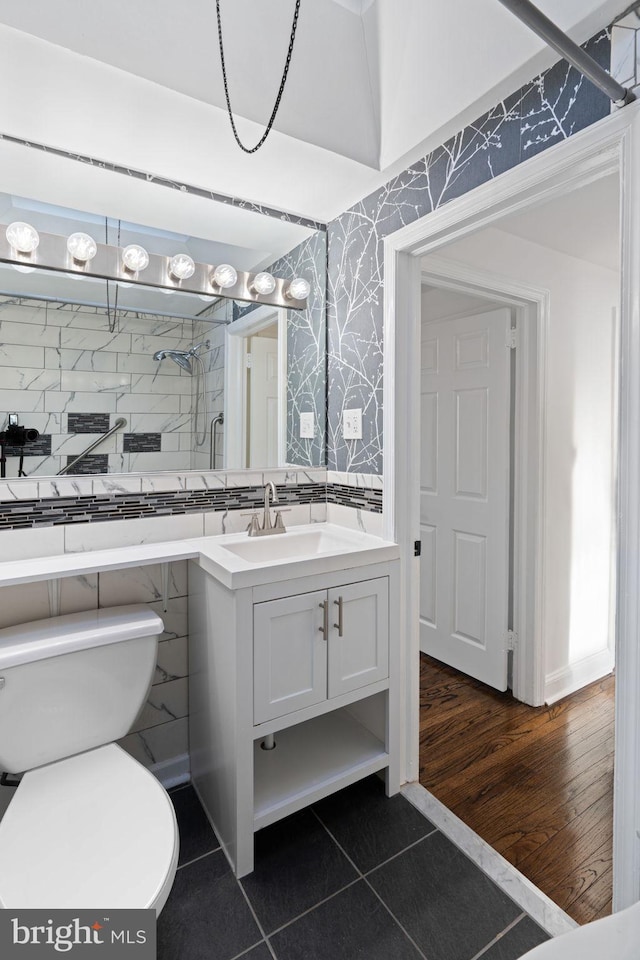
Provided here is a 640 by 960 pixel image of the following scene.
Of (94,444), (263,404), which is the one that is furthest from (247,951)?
(263,404)

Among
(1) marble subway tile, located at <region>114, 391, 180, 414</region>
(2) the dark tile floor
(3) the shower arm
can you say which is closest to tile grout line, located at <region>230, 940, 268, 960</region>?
(2) the dark tile floor

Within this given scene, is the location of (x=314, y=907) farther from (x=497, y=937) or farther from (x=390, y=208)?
(x=390, y=208)

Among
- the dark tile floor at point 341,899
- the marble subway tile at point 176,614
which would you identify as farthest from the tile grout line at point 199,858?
the marble subway tile at point 176,614

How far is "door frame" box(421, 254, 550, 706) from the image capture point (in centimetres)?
233

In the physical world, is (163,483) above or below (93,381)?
below

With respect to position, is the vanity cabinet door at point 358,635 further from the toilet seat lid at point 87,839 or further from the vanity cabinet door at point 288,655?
the toilet seat lid at point 87,839

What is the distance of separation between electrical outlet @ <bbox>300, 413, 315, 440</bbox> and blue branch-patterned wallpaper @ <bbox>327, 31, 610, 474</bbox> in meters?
0.08

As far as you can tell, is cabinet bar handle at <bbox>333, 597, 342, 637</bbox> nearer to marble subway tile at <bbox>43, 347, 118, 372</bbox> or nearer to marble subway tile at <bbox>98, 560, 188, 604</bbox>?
marble subway tile at <bbox>98, 560, 188, 604</bbox>

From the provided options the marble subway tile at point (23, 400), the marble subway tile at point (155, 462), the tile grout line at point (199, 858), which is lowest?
the tile grout line at point (199, 858)

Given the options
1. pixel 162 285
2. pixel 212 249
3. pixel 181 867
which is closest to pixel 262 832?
pixel 181 867

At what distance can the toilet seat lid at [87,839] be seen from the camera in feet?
3.17

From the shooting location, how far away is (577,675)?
2557 millimetres

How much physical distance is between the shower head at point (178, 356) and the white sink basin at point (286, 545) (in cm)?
68

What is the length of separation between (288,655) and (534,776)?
117 centimetres
